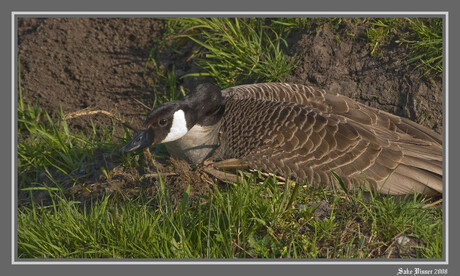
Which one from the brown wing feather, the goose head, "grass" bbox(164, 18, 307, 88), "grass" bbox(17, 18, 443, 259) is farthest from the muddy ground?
"grass" bbox(17, 18, 443, 259)

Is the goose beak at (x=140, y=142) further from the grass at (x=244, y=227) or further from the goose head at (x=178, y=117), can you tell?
the grass at (x=244, y=227)

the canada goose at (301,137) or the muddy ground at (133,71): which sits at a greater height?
the muddy ground at (133,71)

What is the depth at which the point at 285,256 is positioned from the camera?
3951mm

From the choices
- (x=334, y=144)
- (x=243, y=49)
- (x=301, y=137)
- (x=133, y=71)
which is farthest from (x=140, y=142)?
(x=133, y=71)

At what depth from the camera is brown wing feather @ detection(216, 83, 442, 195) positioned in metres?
4.84

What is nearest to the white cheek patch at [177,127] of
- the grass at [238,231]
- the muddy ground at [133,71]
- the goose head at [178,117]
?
the goose head at [178,117]

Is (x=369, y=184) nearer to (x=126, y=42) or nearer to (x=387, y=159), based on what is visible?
(x=387, y=159)

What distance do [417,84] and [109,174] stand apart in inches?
141

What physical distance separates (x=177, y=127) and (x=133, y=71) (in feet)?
7.25

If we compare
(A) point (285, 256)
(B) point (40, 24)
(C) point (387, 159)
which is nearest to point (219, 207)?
(A) point (285, 256)

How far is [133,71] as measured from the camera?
7.13 m

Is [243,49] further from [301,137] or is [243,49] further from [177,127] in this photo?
[301,137]

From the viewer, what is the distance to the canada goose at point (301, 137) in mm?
4867

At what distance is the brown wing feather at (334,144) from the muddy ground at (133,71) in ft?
2.22
